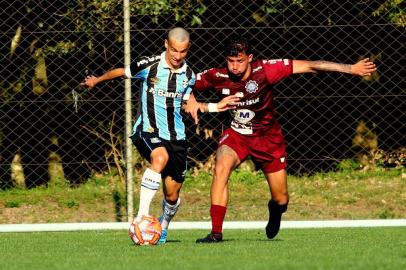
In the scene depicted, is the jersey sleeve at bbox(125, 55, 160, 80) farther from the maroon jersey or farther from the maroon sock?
the maroon sock

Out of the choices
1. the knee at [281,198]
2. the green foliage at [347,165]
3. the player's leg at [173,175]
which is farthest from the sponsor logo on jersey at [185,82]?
the green foliage at [347,165]

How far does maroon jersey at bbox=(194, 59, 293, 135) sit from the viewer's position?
A: 10164 mm

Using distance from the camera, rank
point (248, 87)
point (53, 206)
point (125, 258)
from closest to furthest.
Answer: point (125, 258), point (248, 87), point (53, 206)

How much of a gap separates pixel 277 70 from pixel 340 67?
0.57m

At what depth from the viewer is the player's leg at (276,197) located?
413 inches

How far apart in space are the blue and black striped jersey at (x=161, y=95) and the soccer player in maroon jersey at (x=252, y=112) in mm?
190

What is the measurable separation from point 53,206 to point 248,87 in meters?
4.21

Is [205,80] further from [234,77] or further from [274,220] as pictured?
[274,220]

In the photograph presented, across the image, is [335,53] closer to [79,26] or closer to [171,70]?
[79,26]

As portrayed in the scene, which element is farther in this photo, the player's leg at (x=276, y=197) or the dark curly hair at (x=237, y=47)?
the player's leg at (x=276, y=197)

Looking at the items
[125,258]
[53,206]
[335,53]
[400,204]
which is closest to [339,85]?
[335,53]

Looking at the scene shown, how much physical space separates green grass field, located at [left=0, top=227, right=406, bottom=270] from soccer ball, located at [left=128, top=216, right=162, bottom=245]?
0.11 metres

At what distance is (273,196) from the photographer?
416 inches

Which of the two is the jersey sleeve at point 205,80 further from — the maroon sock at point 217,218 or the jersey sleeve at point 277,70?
the maroon sock at point 217,218
